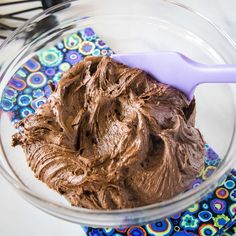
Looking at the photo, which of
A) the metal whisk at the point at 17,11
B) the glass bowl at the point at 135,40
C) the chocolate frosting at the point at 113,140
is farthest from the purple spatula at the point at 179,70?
the metal whisk at the point at 17,11

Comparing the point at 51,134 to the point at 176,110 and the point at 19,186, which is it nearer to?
the point at 19,186

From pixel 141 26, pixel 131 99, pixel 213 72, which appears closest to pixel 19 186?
pixel 131 99

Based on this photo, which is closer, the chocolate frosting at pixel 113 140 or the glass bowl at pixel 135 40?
the chocolate frosting at pixel 113 140

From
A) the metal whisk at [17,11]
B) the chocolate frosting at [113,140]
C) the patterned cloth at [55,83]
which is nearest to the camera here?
the chocolate frosting at [113,140]

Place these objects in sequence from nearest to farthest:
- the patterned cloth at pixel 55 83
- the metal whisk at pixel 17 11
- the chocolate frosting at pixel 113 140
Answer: the chocolate frosting at pixel 113 140
the patterned cloth at pixel 55 83
the metal whisk at pixel 17 11

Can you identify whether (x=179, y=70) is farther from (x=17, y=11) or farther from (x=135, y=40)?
(x=17, y=11)

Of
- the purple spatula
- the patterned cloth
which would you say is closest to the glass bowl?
the patterned cloth

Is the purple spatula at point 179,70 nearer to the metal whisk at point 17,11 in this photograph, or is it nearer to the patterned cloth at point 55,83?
the patterned cloth at point 55,83

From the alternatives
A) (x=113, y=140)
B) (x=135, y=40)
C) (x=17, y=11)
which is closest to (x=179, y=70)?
(x=113, y=140)
